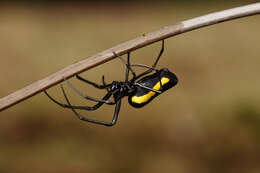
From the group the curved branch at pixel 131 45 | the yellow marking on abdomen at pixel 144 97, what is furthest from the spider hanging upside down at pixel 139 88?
the curved branch at pixel 131 45

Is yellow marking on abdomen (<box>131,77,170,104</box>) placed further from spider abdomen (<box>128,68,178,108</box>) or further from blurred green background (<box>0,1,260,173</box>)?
blurred green background (<box>0,1,260,173</box>)

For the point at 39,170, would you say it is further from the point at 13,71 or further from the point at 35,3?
the point at 35,3

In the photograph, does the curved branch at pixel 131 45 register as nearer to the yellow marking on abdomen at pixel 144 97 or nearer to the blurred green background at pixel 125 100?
the yellow marking on abdomen at pixel 144 97

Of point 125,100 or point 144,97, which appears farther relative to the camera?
point 125,100

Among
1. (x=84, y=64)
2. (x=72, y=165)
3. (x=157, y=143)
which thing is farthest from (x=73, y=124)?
(x=84, y=64)

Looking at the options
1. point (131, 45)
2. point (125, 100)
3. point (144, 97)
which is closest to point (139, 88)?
point (144, 97)

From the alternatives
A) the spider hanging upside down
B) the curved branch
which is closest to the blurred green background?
the spider hanging upside down

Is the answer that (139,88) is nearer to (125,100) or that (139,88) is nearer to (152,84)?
(152,84)

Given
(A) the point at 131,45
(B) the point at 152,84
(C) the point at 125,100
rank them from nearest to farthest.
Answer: (A) the point at 131,45
(B) the point at 152,84
(C) the point at 125,100
